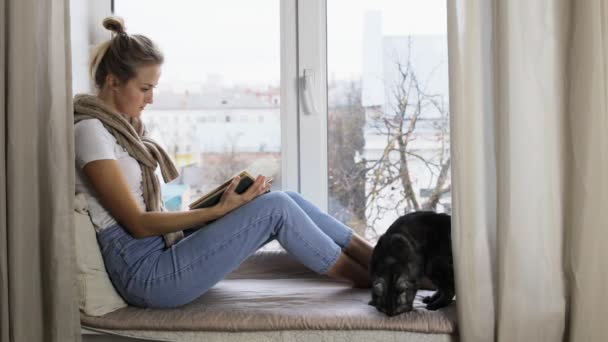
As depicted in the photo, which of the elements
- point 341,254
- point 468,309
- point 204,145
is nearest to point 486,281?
point 468,309

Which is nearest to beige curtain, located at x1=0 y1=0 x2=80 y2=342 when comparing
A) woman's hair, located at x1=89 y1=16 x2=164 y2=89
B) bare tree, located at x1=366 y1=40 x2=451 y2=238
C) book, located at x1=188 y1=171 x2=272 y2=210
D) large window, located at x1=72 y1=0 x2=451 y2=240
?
woman's hair, located at x1=89 y1=16 x2=164 y2=89

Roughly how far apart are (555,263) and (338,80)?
1.11m

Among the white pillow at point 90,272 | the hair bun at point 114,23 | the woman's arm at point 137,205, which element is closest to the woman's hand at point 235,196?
the woman's arm at point 137,205

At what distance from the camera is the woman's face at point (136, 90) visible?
2.11 metres

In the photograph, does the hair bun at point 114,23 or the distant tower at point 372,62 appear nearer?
the hair bun at point 114,23

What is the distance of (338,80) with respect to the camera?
2.62m

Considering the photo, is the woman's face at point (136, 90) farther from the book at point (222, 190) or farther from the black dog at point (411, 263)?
the black dog at point (411, 263)

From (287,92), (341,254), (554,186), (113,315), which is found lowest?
(113,315)

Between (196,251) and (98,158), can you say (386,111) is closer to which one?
(196,251)

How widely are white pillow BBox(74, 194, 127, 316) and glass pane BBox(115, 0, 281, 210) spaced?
0.71 meters

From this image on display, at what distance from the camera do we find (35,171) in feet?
6.15

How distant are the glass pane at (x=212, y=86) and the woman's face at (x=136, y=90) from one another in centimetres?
56

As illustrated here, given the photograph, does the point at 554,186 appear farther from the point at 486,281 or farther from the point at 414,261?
the point at 414,261

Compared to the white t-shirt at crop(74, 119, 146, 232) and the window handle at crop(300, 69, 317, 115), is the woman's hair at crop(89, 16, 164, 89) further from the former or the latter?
the window handle at crop(300, 69, 317, 115)
